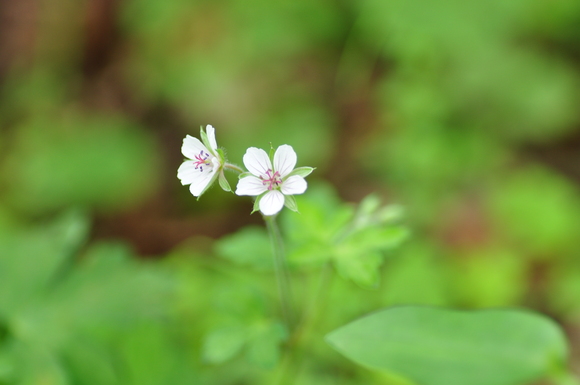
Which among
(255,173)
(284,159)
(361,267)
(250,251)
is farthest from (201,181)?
(361,267)

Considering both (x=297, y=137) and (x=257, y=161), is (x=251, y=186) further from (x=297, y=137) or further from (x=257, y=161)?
(x=297, y=137)

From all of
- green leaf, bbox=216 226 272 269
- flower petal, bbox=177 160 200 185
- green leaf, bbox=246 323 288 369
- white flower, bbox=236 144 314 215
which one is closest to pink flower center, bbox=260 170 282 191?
white flower, bbox=236 144 314 215

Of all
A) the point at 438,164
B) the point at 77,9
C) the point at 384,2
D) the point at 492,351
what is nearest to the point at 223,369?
the point at 492,351

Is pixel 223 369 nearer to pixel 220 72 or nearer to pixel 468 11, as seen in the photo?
pixel 220 72

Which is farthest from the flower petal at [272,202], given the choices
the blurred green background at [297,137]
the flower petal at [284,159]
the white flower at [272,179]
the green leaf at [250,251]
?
the blurred green background at [297,137]

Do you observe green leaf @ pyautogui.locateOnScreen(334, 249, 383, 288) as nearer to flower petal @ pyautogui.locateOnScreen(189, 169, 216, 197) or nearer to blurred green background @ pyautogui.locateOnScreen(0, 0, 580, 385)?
flower petal @ pyautogui.locateOnScreen(189, 169, 216, 197)

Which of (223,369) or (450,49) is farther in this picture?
(450,49)

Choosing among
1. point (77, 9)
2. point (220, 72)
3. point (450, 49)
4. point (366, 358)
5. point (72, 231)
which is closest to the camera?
point (366, 358)
